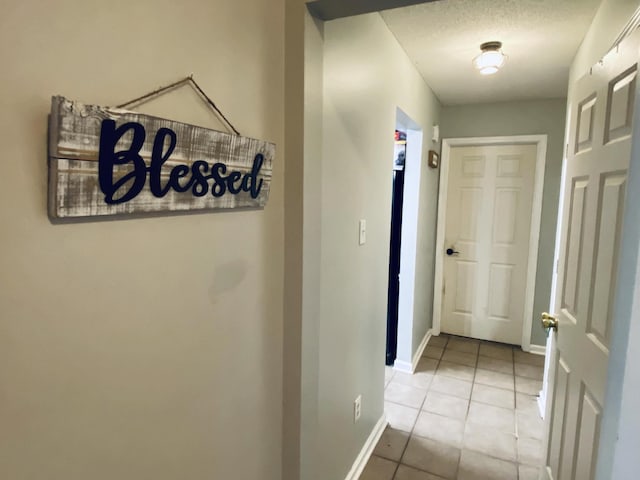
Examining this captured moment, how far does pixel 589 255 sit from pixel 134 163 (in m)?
1.35

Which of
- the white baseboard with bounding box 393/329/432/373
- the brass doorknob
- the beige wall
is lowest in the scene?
the white baseboard with bounding box 393/329/432/373

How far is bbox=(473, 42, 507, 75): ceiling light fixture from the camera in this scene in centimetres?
222

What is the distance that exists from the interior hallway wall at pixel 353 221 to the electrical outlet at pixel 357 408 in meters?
0.04

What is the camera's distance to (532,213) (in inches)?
139

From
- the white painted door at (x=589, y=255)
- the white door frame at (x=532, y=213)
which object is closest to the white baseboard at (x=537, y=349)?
the white door frame at (x=532, y=213)

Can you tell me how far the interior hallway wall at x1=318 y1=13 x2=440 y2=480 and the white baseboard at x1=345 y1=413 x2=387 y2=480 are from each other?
0.15 feet

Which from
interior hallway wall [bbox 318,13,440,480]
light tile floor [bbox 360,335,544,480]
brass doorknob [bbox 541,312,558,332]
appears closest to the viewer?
interior hallway wall [bbox 318,13,440,480]

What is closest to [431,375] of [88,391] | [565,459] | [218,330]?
[565,459]

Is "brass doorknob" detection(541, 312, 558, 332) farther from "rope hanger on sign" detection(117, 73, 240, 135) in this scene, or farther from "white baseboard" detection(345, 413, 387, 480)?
"rope hanger on sign" detection(117, 73, 240, 135)

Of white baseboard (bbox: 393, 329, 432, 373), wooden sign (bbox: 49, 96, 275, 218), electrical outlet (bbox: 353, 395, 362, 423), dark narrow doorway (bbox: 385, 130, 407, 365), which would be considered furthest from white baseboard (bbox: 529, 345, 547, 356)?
wooden sign (bbox: 49, 96, 275, 218)

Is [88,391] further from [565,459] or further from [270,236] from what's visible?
[565,459]

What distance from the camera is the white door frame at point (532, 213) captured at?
3.45 metres

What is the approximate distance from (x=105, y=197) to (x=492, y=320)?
153 inches

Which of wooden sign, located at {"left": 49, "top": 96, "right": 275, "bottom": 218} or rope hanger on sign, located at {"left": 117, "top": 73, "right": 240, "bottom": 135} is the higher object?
rope hanger on sign, located at {"left": 117, "top": 73, "right": 240, "bottom": 135}
